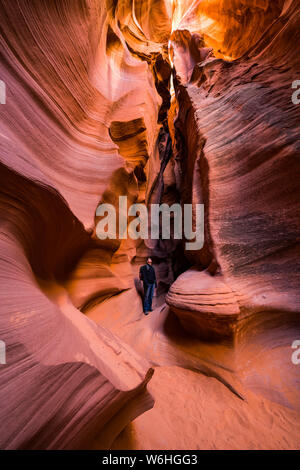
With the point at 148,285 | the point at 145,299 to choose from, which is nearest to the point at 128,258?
the point at 148,285

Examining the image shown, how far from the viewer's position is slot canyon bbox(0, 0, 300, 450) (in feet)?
4.73

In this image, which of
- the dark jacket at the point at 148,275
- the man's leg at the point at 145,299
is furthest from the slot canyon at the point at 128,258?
the dark jacket at the point at 148,275

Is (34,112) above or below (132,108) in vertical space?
below

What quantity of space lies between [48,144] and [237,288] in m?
3.63

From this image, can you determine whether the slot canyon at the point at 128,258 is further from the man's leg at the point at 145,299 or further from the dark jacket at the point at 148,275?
the dark jacket at the point at 148,275

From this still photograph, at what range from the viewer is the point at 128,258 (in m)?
5.30

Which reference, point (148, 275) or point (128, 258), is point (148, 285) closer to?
point (148, 275)

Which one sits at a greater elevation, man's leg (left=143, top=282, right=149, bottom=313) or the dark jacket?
the dark jacket

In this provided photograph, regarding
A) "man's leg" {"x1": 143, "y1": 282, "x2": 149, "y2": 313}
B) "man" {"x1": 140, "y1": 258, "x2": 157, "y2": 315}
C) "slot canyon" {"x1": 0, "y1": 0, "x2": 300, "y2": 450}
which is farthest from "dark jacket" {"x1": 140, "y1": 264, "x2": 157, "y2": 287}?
"slot canyon" {"x1": 0, "y1": 0, "x2": 300, "y2": 450}

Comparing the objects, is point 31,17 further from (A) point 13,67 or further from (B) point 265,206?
(B) point 265,206

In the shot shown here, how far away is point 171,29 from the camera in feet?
34.6

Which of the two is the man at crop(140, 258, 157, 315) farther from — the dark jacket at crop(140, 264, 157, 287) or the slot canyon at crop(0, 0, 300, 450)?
the slot canyon at crop(0, 0, 300, 450)

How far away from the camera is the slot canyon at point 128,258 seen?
4.73 ft
